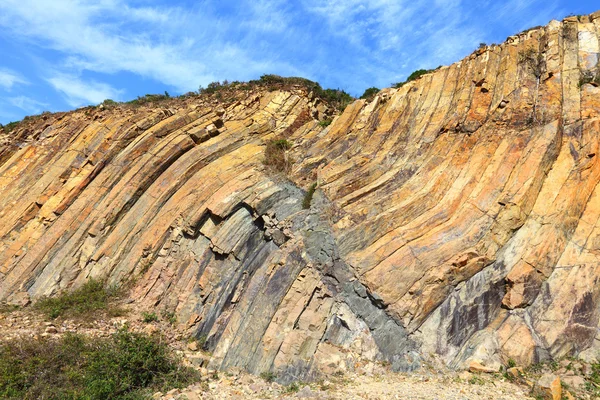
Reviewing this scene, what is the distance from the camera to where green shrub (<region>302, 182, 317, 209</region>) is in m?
12.9

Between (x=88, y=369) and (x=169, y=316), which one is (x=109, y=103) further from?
(x=88, y=369)

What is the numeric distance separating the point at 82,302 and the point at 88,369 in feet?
13.0

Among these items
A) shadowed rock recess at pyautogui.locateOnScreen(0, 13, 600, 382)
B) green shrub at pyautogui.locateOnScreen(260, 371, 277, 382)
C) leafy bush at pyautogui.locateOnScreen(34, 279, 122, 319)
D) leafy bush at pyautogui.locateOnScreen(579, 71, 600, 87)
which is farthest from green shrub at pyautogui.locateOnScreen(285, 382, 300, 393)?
leafy bush at pyautogui.locateOnScreen(579, 71, 600, 87)

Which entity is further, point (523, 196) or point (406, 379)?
point (523, 196)

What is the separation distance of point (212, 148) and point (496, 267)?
35.8 ft

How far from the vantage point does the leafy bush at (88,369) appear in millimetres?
8797

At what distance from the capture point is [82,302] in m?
12.8

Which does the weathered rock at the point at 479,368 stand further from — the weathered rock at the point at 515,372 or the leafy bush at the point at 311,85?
the leafy bush at the point at 311,85

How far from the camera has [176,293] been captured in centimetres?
1278

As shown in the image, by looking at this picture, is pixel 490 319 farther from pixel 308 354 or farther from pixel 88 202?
pixel 88 202

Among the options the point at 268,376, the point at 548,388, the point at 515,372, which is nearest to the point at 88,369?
the point at 268,376

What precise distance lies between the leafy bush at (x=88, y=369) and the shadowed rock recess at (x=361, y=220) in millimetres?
1421

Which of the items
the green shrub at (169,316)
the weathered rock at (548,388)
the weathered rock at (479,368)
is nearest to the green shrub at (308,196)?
the green shrub at (169,316)

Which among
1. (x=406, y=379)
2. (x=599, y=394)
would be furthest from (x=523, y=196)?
(x=406, y=379)
